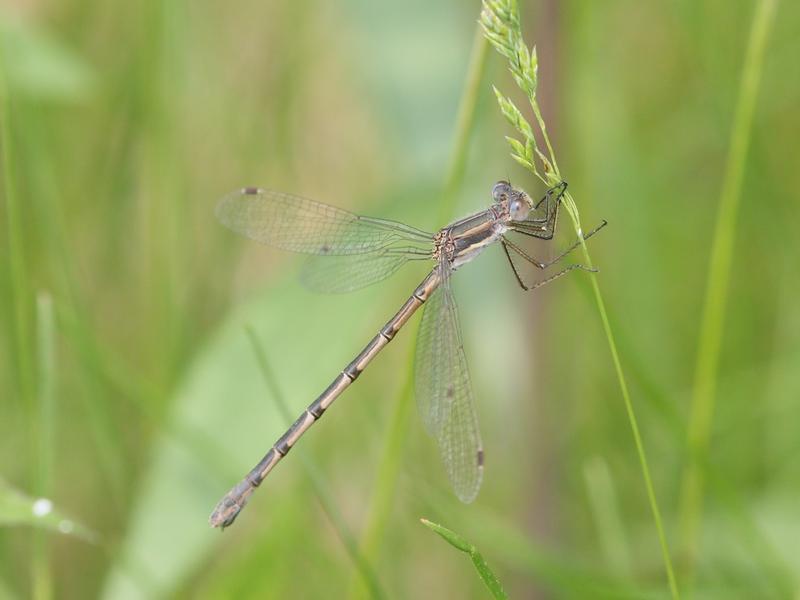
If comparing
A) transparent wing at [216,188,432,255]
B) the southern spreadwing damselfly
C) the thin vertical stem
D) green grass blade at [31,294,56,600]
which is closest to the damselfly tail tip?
the southern spreadwing damselfly

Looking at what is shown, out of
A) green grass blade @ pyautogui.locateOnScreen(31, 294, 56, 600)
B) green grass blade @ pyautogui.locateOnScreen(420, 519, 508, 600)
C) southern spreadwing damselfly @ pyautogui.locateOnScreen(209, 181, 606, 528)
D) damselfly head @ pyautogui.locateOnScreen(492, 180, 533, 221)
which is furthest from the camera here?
damselfly head @ pyautogui.locateOnScreen(492, 180, 533, 221)

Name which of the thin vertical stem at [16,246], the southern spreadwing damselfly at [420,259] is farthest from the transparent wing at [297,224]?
the thin vertical stem at [16,246]

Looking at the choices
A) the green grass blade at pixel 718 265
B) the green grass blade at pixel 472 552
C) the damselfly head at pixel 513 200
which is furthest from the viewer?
the damselfly head at pixel 513 200

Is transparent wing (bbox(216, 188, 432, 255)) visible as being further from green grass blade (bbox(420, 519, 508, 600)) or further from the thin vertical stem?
green grass blade (bbox(420, 519, 508, 600))

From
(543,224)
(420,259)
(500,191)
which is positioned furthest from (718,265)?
(420,259)

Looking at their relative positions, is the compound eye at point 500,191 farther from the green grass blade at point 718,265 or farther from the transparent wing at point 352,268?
the green grass blade at point 718,265

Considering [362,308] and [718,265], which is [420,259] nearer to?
[362,308]
